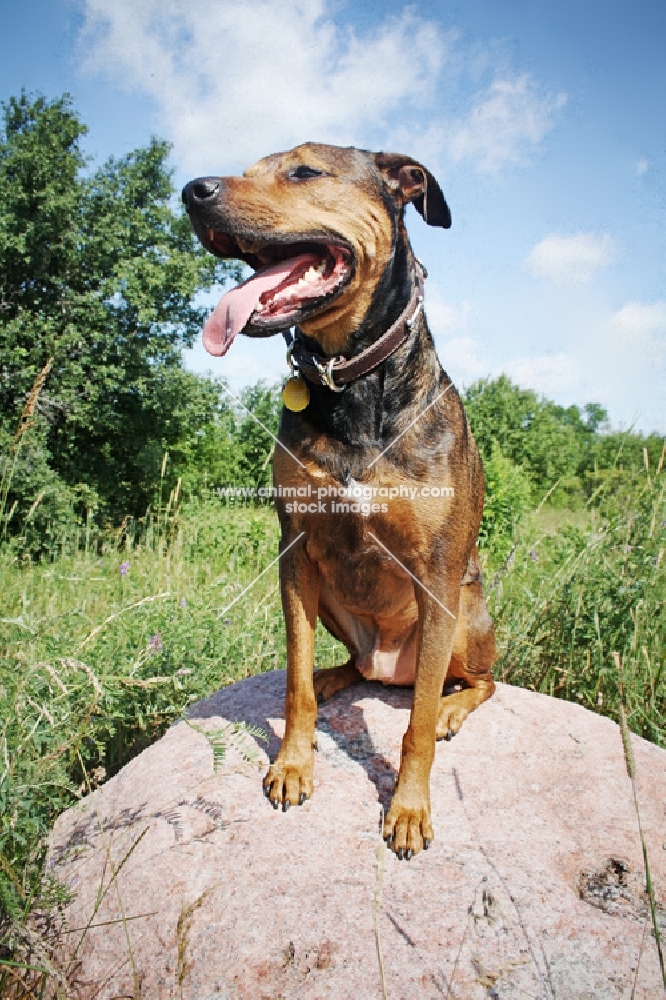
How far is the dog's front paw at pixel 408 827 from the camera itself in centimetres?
232

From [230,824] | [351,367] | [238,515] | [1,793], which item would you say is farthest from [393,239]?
[238,515]

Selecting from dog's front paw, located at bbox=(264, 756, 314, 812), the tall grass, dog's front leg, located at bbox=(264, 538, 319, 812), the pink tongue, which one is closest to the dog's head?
the pink tongue

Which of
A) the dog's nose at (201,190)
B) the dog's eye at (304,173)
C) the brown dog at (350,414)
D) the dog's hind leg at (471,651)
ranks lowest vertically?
the dog's hind leg at (471,651)

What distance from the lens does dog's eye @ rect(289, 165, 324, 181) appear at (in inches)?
106

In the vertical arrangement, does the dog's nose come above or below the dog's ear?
below

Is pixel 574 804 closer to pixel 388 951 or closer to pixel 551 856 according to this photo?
pixel 551 856

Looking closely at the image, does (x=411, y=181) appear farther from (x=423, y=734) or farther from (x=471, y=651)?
(x=423, y=734)

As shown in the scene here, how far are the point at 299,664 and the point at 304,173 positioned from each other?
2.04 metres

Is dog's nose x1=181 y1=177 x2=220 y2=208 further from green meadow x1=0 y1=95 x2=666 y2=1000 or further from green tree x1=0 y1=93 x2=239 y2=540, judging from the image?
green tree x1=0 y1=93 x2=239 y2=540

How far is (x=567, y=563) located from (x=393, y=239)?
9.58 ft

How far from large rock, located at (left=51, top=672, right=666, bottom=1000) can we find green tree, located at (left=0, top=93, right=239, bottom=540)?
9728 millimetres

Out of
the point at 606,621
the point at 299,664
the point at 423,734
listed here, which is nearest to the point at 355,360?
the point at 299,664

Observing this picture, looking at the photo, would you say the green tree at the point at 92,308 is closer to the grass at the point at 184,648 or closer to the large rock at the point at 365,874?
the grass at the point at 184,648

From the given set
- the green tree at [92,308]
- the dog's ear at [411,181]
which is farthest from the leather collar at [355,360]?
the green tree at [92,308]
